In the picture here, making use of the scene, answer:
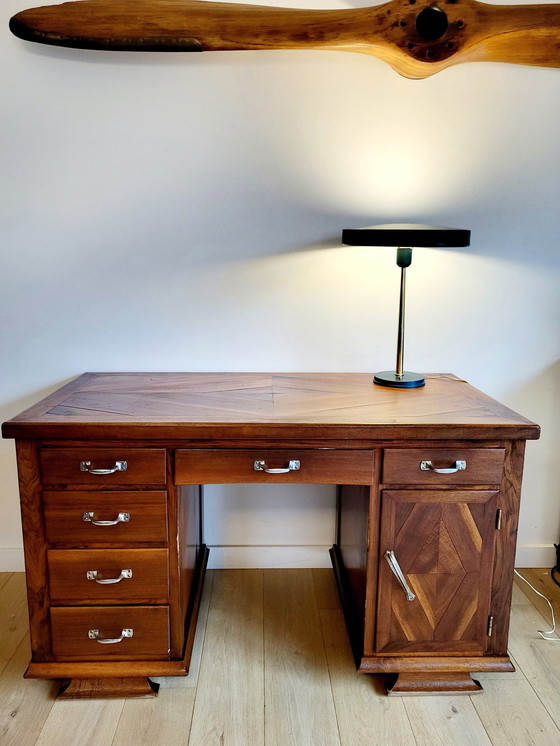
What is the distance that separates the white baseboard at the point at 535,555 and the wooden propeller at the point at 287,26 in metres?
1.71

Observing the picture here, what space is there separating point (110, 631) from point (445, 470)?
977 millimetres

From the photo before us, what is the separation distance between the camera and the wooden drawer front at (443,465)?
5.16 ft

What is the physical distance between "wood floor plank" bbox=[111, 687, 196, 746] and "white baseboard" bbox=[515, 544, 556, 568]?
1.31m

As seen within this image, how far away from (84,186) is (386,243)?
1.00m

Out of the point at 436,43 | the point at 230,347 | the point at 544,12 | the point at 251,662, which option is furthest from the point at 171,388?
the point at 544,12

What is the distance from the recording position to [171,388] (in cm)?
186

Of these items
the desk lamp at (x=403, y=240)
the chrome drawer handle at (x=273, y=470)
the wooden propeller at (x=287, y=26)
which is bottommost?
the chrome drawer handle at (x=273, y=470)

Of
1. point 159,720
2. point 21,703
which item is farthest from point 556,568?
point 21,703

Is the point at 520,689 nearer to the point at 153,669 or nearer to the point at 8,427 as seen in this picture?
the point at 153,669

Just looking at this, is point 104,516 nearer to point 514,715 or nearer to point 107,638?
point 107,638

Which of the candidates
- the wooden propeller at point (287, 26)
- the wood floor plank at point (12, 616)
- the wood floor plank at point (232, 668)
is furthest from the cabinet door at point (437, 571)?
the wooden propeller at point (287, 26)

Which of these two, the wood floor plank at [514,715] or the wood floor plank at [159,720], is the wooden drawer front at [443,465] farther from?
the wood floor plank at [159,720]

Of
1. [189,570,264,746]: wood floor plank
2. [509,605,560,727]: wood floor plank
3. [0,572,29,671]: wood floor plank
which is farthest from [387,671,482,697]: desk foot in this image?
[0,572,29,671]: wood floor plank

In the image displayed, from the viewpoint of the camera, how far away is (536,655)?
1.81 m
